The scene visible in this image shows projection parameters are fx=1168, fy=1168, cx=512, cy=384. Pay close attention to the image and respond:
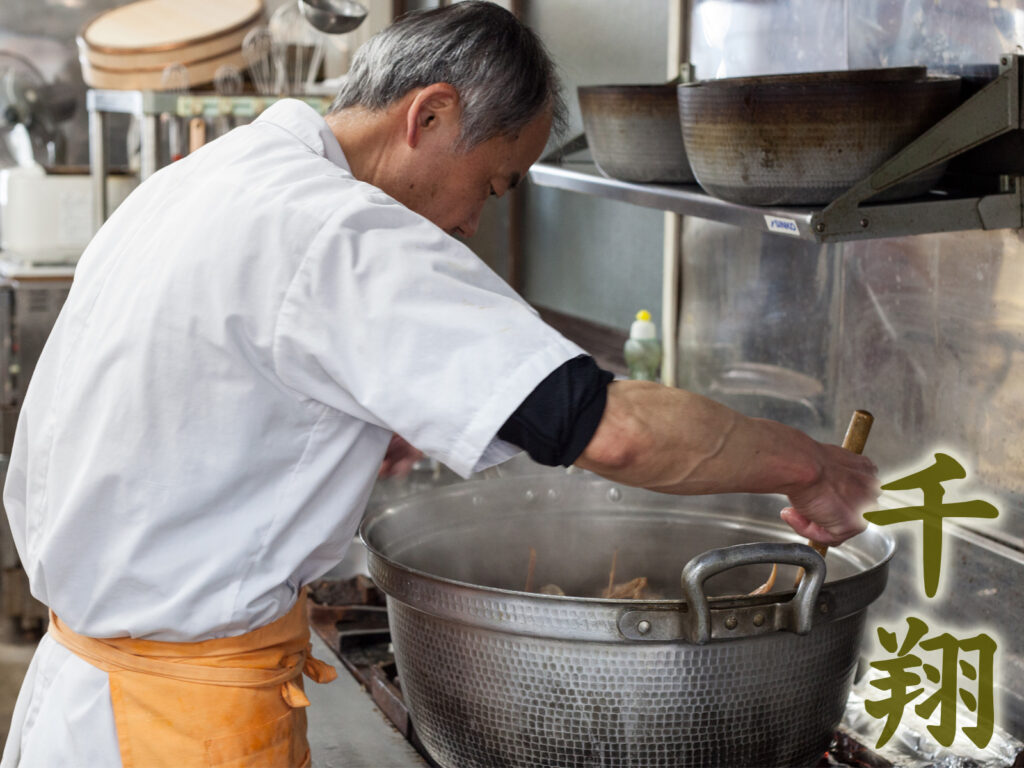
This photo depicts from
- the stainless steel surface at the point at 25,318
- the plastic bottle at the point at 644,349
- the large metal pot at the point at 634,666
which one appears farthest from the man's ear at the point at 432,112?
the stainless steel surface at the point at 25,318

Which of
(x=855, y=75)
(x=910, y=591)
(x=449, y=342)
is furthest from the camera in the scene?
(x=910, y=591)

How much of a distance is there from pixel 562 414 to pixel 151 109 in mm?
2852

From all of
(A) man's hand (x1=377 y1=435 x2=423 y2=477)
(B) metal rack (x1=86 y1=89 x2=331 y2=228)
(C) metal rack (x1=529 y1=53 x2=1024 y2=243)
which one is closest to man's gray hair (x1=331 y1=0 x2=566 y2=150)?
(C) metal rack (x1=529 y1=53 x2=1024 y2=243)

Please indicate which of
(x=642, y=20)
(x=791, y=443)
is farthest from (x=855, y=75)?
(x=642, y=20)

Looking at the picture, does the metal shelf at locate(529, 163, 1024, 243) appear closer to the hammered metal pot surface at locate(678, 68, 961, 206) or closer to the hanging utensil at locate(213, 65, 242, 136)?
the hammered metal pot surface at locate(678, 68, 961, 206)

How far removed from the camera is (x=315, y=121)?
1290mm

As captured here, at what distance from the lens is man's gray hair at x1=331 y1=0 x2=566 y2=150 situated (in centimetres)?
126

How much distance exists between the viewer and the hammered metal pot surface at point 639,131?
1.79 meters

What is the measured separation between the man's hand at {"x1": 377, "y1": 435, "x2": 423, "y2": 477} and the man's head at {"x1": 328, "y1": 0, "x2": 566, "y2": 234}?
35 cm

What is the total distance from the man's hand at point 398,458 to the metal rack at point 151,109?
1.89 m

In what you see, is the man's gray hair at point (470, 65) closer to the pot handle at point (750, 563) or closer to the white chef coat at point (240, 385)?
the white chef coat at point (240, 385)

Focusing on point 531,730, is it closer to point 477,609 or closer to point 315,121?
point 477,609

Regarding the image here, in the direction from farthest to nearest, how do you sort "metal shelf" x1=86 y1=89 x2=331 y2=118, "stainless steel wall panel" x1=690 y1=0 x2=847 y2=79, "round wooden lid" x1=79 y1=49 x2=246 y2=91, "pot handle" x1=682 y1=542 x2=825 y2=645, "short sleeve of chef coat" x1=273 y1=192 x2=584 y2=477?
"round wooden lid" x1=79 y1=49 x2=246 y2=91 → "metal shelf" x1=86 y1=89 x2=331 y2=118 → "stainless steel wall panel" x1=690 y1=0 x2=847 y2=79 → "pot handle" x1=682 y1=542 x2=825 y2=645 → "short sleeve of chef coat" x1=273 y1=192 x2=584 y2=477

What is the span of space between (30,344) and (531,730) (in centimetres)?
321
